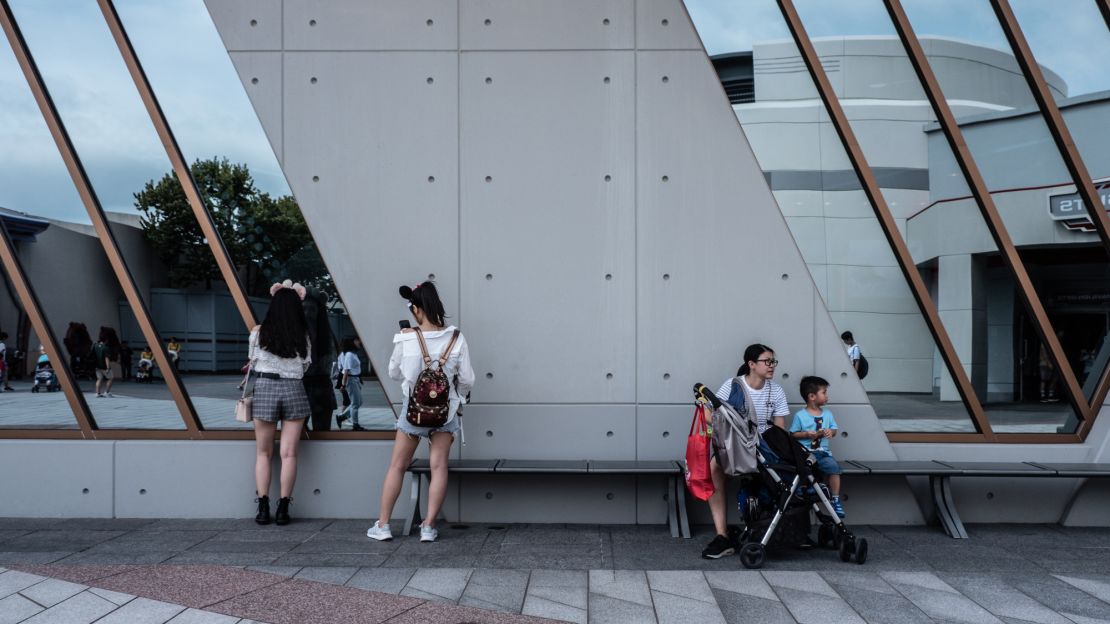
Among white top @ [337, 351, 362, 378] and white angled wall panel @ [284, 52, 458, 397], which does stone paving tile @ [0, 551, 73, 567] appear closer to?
white top @ [337, 351, 362, 378]

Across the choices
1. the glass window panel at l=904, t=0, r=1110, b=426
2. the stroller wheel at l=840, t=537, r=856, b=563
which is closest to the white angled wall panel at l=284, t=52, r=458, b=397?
the stroller wheel at l=840, t=537, r=856, b=563

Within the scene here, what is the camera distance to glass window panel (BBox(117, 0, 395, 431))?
6.62m

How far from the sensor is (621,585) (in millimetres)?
4910

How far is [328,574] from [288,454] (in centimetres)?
150

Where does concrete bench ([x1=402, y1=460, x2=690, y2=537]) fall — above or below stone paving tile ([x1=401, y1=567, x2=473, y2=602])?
above

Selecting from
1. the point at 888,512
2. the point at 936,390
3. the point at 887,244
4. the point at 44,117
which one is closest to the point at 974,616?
the point at 888,512

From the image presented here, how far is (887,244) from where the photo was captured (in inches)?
265

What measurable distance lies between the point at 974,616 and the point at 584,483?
2.98 meters

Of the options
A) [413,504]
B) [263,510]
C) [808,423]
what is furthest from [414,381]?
[808,423]

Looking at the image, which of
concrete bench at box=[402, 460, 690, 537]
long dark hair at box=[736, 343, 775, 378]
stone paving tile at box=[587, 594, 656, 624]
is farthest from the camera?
concrete bench at box=[402, 460, 690, 537]

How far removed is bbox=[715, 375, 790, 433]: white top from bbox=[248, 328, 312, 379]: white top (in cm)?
323

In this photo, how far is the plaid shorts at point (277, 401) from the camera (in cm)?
624

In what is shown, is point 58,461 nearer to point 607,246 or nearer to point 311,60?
point 311,60

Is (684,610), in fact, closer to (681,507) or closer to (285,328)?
(681,507)
